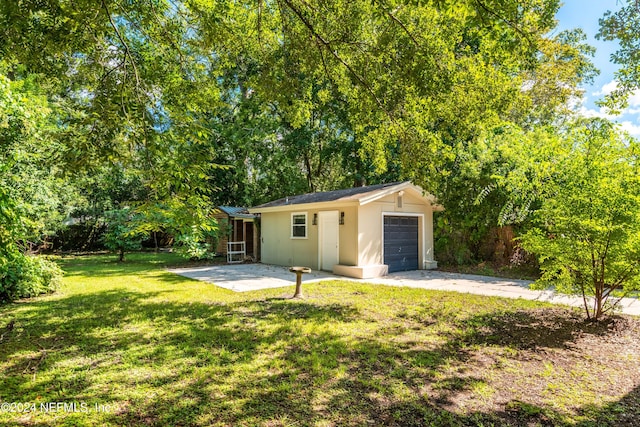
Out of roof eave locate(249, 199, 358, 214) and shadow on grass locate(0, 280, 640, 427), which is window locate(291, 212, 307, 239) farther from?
shadow on grass locate(0, 280, 640, 427)

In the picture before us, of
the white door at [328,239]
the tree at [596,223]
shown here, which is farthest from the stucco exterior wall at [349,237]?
the tree at [596,223]

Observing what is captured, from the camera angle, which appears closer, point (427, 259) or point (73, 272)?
point (73, 272)

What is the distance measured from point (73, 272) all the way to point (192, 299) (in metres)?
6.62

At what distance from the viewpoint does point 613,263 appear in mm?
4867

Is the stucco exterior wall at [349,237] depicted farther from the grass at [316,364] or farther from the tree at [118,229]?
the tree at [118,229]

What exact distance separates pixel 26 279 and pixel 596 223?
32.3 feet

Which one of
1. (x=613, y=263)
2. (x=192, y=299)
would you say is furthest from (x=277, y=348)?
(x=613, y=263)

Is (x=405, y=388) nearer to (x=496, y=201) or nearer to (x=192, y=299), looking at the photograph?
(x=192, y=299)

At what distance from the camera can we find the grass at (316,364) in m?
2.94

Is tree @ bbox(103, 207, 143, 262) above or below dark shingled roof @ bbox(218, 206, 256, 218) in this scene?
below

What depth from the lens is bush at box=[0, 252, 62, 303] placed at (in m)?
6.62

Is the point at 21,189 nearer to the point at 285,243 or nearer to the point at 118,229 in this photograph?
the point at 118,229

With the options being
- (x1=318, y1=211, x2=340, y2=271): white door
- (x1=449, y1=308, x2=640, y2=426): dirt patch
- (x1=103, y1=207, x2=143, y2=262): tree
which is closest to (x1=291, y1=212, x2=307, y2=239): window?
(x1=318, y1=211, x2=340, y2=271): white door

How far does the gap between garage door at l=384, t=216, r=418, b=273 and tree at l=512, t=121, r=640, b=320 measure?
5956 mm
